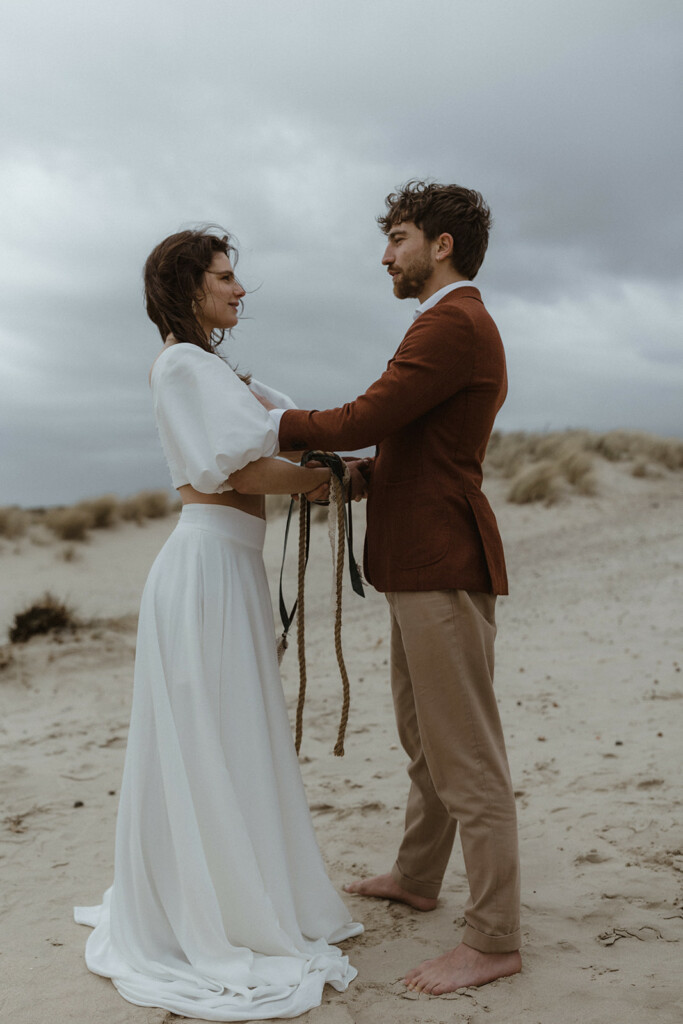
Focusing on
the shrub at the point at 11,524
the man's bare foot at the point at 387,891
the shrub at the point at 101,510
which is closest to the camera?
the man's bare foot at the point at 387,891

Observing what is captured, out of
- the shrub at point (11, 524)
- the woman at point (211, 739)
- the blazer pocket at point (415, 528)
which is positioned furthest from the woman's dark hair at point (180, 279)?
the shrub at point (11, 524)

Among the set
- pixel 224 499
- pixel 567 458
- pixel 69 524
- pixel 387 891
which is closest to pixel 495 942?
pixel 387 891

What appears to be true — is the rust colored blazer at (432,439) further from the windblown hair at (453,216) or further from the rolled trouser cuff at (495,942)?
the rolled trouser cuff at (495,942)

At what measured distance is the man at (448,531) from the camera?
9.07 ft

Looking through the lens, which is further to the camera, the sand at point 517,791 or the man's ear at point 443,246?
the man's ear at point 443,246

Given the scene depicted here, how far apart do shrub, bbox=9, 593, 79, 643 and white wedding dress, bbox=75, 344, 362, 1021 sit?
17.6 ft

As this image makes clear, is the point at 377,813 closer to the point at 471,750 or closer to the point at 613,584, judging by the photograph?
the point at 471,750

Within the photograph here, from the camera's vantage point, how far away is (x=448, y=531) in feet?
9.27

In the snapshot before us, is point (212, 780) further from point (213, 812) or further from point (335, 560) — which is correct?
point (335, 560)

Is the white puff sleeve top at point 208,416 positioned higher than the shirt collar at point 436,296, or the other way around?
the shirt collar at point 436,296

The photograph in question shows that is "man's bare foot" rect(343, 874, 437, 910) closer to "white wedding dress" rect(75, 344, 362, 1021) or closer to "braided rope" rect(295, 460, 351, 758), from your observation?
"white wedding dress" rect(75, 344, 362, 1021)

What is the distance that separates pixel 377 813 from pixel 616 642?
3603 millimetres

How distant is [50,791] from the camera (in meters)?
4.87

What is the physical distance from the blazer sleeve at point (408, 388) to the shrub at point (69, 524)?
11.6m
